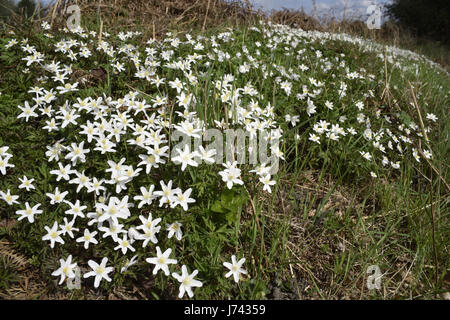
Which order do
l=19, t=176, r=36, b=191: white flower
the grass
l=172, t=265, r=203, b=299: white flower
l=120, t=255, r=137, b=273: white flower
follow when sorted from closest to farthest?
l=172, t=265, r=203, b=299: white flower
l=120, t=255, r=137, b=273: white flower
the grass
l=19, t=176, r=36, b=191: white flower

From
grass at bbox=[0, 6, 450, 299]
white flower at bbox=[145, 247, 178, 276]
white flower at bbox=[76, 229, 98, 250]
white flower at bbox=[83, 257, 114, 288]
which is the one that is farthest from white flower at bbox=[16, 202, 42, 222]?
white flower at bbox=[145, 247, 178, 276]

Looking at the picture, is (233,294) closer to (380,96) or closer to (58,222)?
(58,222)

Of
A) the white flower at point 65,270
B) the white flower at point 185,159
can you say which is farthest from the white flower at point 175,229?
the white flower at point 65,270

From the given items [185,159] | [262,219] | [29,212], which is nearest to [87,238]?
[29,212]

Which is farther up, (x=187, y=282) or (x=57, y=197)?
(x=57, y=197)

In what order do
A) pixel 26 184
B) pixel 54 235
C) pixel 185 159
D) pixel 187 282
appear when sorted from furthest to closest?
pixel 26 184, pixel 185 159, pixel 54 235, pixel 187 282

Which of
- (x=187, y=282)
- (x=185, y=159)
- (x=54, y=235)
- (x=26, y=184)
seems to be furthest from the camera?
(x=26, y=184)

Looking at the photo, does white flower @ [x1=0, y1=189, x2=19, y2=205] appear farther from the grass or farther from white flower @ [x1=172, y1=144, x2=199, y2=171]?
white flower @ [x1=172, y1=144, x2=199, y2=171]

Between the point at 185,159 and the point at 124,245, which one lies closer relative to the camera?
the point at 124,245

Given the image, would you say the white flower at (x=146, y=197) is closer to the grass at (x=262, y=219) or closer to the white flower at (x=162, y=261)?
the grass at (x=262, y=219)

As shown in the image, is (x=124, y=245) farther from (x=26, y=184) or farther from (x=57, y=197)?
(x=26, y=184)
